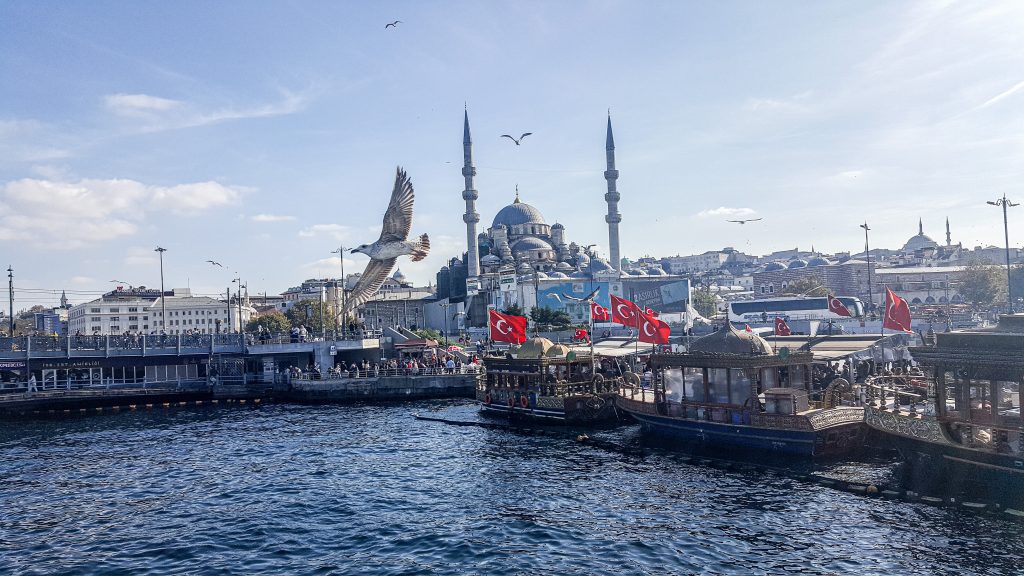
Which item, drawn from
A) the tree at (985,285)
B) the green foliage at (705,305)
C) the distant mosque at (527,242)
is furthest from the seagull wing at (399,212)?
the green foliage at (705,305)

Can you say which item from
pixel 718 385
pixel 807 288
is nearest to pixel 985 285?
pixel 807 288

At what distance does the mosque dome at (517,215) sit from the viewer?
118938 mm

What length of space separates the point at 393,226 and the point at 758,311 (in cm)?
6038

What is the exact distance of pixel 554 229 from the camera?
119500 millimetres

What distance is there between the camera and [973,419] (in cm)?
1661

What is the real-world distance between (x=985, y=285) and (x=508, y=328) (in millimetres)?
64697

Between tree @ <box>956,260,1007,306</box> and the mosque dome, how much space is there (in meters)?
63.5

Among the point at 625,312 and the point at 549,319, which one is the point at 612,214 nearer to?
the point at 549,319

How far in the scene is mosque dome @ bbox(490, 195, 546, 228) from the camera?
119 metres

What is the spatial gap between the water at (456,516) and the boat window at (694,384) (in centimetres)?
208

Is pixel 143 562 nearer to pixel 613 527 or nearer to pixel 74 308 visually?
pixel 613 527

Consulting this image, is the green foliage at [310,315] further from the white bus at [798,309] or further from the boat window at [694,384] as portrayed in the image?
the boat window at [694,384]

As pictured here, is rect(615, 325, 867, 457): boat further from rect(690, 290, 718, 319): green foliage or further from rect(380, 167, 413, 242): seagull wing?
rect(690, 290, 718, 319): green foliage

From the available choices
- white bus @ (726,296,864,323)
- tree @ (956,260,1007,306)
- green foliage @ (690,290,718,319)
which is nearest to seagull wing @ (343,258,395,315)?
white bus @ (726,296,864,323)
